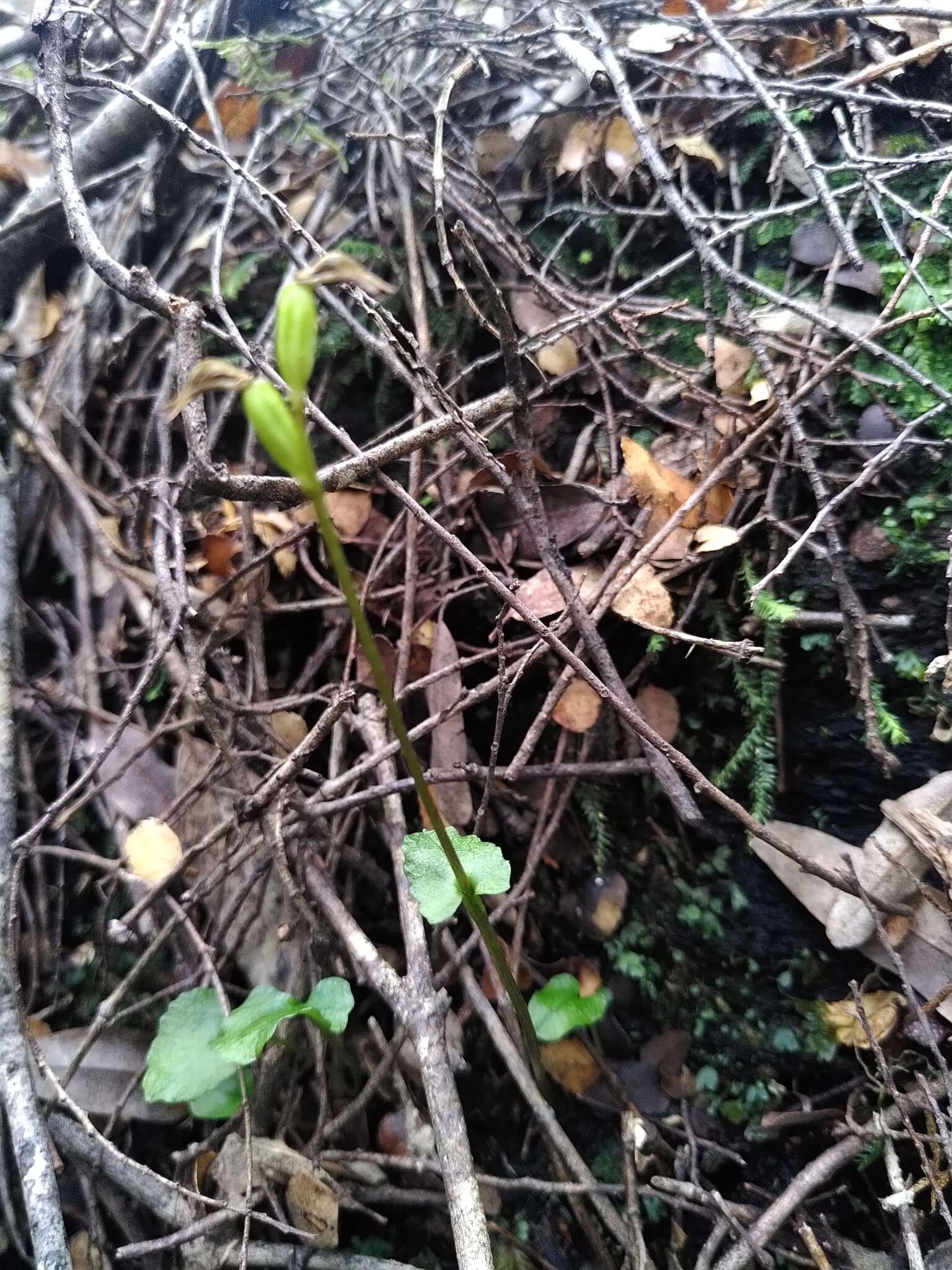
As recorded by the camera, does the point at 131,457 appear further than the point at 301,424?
Yes

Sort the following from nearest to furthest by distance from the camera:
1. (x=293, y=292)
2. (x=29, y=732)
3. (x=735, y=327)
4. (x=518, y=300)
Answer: (x=293, y=292) < (x=735, y=327) < (x=29, y=732) < (x=518, y=300)

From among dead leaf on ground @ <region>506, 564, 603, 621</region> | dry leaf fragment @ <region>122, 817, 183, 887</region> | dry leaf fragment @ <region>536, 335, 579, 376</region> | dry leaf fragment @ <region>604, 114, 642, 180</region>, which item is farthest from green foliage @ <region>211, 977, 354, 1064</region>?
dry leaf fragment @ <region>604, 114, 642, 180</region>

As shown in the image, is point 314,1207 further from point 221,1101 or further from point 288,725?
point 288,725

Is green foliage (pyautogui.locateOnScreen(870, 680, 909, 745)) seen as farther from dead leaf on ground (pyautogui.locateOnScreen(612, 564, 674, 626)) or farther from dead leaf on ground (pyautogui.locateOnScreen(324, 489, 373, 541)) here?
dead leaf on ground (pyautogui.locateOnScreen(324, 489, 373, 541))

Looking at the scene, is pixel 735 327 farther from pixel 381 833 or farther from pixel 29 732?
pixel 29 732

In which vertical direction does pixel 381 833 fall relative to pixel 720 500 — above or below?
below

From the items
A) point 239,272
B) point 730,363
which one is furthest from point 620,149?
point 239,272

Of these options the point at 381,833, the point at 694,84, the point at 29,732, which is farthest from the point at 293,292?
the point at 694,84

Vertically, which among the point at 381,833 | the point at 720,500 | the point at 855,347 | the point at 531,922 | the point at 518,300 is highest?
the point at 518,300
